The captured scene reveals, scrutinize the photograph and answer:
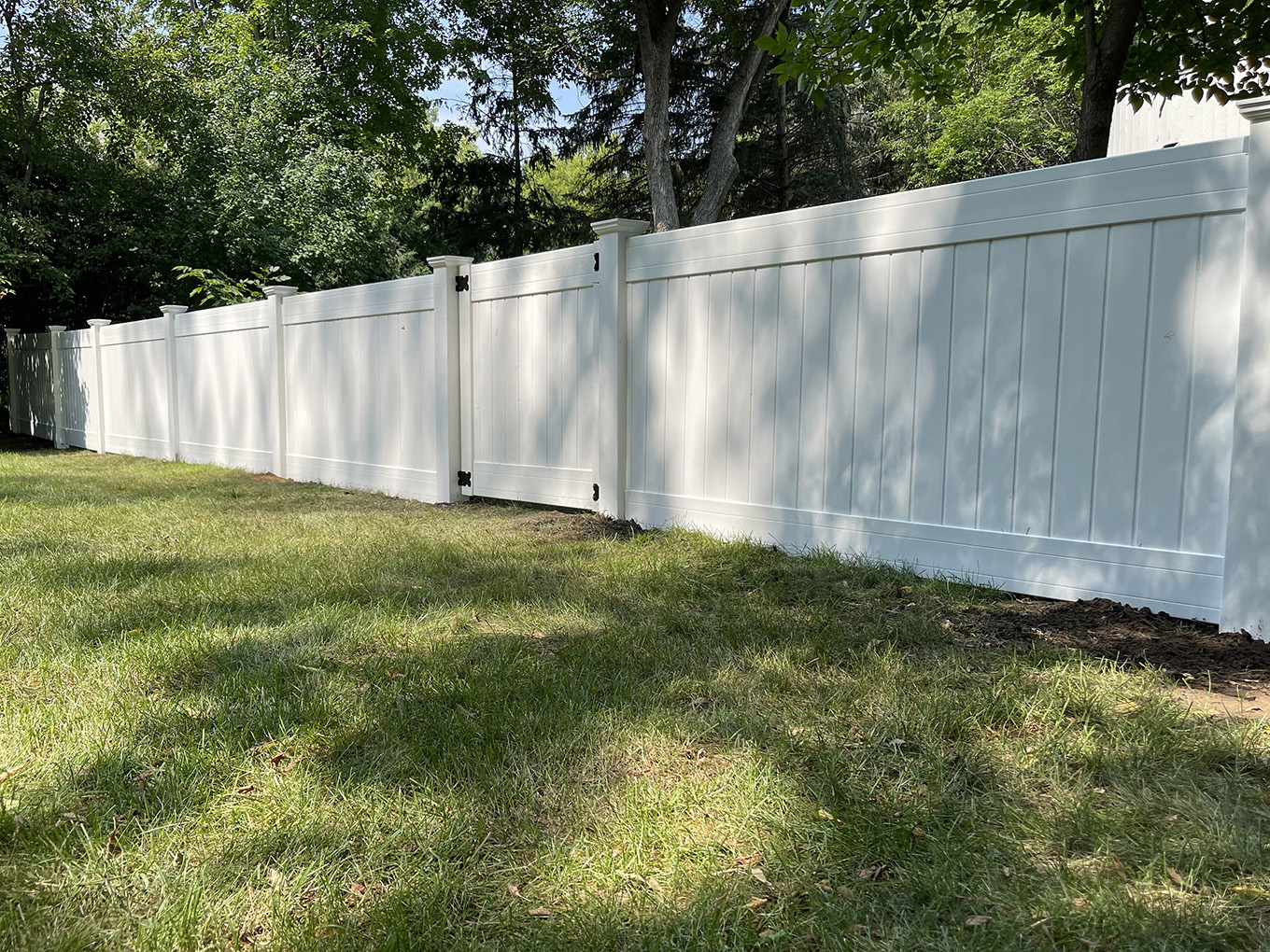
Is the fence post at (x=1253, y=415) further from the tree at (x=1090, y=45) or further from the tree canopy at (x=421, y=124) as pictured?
the tree canopy at (x=421, y=124)

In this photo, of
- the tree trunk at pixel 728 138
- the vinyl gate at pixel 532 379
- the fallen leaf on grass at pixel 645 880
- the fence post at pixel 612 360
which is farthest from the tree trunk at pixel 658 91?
the fallen leaf on grass at pixel 645 880

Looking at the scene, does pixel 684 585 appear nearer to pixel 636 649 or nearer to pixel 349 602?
pixel 636 649

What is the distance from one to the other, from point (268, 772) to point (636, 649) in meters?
1.26

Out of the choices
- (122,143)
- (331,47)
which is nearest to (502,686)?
(122,143)

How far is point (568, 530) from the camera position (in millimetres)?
5109

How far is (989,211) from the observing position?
3.65 metres

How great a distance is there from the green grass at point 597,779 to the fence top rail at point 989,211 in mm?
1576

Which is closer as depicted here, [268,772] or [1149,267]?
[268,772]

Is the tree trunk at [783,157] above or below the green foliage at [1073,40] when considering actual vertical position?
above

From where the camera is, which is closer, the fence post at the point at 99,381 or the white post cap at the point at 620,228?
the white post cap at the point at 620,228

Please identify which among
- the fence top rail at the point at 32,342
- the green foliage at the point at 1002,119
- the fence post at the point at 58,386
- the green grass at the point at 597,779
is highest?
the green foliage at the point at 1002,119

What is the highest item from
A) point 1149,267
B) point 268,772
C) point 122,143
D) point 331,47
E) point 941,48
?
point 331,47

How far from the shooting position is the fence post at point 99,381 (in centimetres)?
1139

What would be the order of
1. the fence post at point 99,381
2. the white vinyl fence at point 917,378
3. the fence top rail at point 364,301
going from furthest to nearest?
the fence post at point 99,381, the fence top rail at point 364,301, the white vinyl fence at point 917,378
